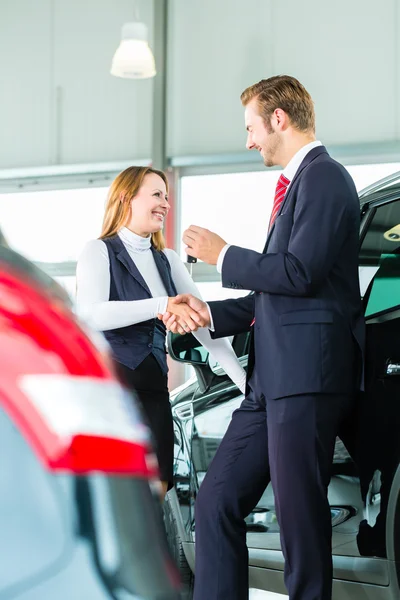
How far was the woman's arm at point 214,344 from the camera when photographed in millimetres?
2706

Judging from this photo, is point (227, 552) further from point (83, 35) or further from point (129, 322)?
point (83, 35)

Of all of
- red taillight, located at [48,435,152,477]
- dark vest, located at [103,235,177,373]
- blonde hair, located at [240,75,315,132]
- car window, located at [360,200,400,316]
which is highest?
blonde hair, located at [240,75,315,132]

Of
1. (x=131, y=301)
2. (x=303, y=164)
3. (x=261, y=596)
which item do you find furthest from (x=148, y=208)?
(x=261, y=596)

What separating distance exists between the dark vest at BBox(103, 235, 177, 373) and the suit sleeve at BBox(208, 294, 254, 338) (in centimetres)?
17

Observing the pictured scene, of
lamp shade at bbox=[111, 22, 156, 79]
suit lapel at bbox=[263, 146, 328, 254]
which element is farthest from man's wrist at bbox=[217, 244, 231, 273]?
lamp shade at bbox=[111, 22, 156, 79]

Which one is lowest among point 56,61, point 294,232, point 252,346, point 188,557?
point 188,557

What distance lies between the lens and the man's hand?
235cm

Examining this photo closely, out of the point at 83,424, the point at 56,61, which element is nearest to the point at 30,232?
the point at 56,61

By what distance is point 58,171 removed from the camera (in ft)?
31.7

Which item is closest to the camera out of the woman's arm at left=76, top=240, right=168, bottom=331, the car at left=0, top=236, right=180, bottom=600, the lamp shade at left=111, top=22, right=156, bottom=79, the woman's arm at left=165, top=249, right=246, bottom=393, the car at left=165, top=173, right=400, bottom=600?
the car at left=0, top=236, right=180, bottom=600

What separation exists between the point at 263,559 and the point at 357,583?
0.35 m

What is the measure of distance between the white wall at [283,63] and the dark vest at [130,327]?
19.8ft

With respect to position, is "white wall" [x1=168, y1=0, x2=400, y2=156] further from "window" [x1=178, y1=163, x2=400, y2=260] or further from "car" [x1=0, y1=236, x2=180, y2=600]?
"car" [x1=0, y1=236, x2=180, y2=600]

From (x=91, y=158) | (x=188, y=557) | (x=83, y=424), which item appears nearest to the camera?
Answer: (x=83, y=424)
